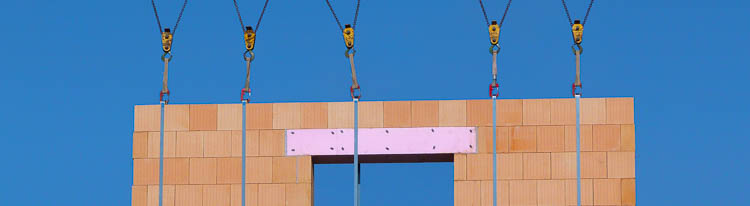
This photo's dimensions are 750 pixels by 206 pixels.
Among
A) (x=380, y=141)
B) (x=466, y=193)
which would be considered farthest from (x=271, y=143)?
(x=466, y=193)

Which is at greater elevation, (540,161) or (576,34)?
(576,34)

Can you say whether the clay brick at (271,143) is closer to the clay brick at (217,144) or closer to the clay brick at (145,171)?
the clay brick at (217,144)

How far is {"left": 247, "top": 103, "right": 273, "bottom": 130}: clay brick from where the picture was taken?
108 ft

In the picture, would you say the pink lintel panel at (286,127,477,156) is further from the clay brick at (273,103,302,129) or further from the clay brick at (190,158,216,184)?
the clay brick at (190,158,216,184)

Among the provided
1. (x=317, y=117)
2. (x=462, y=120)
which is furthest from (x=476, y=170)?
(x=317, y=117)

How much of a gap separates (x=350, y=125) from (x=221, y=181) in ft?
9.34

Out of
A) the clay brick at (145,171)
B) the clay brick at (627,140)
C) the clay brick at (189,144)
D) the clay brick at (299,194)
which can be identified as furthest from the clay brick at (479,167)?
the clay brick at (145,171)

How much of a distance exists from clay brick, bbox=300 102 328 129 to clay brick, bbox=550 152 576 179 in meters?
4.61

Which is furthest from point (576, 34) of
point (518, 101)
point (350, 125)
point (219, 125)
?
point (219, 125)

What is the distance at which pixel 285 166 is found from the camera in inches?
1297

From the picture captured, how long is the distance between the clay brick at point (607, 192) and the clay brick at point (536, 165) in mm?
1007

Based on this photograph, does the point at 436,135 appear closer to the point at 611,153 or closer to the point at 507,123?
the point at 507,123

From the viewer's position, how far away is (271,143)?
3300cm

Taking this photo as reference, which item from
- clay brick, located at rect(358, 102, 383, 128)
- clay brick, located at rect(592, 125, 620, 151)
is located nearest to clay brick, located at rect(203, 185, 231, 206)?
clay brick, located at rect(358, 102, 383, 128)
